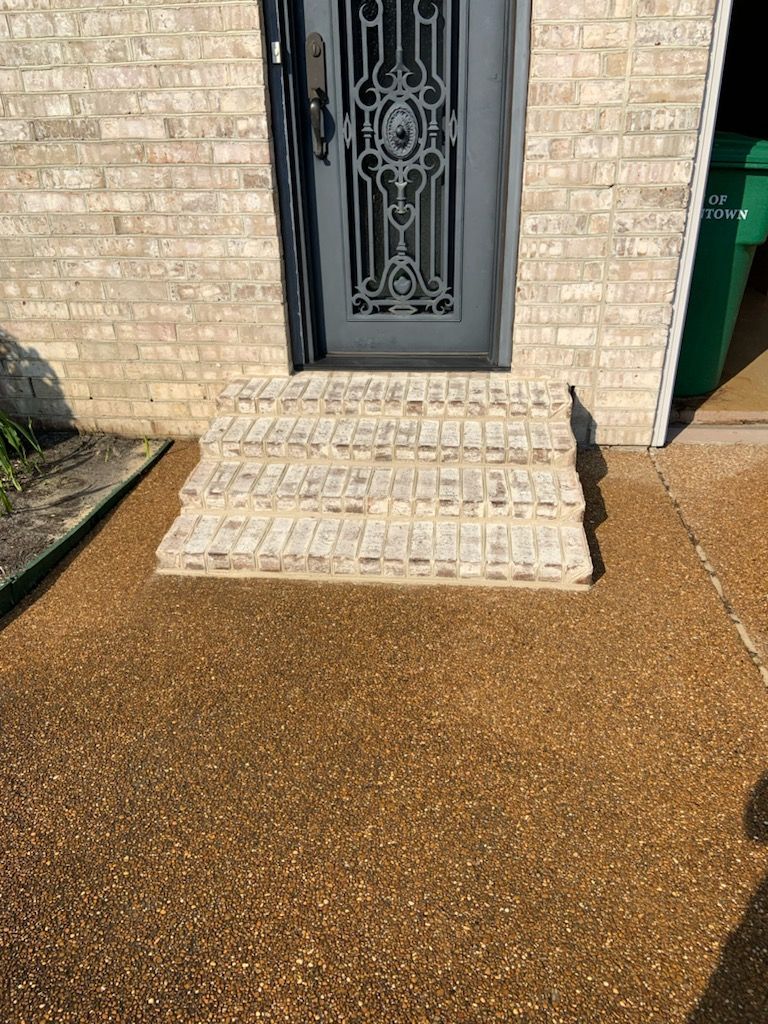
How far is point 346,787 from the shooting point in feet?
7.38

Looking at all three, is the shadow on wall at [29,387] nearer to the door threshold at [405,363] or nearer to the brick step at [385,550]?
the door threshold at [405,363]

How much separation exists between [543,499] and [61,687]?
221cm

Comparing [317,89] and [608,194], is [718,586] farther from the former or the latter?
[317,89]

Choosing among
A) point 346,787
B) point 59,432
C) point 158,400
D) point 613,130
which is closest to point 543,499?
point 346,787

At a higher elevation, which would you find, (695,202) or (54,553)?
→ (695,202)

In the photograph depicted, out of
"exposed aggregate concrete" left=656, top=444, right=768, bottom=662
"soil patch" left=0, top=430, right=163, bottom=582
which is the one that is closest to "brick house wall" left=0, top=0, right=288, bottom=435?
"soil patch" left=0, top=430, right=163, bottom=582

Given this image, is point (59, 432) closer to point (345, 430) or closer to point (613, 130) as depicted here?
point (345, 430)

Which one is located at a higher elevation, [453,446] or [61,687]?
[453,446]

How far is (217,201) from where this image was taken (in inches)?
155

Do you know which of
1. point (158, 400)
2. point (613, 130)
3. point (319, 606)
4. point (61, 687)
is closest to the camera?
point (61, 687)

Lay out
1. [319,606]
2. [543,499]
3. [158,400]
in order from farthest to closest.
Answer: [158,400] < [543,499] < [319,606]

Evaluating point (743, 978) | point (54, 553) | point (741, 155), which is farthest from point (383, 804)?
point (741, 155)

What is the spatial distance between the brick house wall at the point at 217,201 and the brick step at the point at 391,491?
3.00 feet

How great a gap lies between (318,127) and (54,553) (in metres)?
2.66
